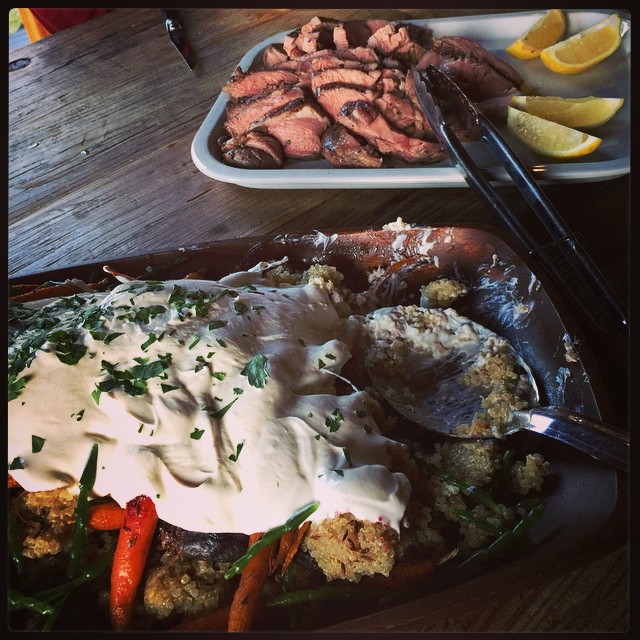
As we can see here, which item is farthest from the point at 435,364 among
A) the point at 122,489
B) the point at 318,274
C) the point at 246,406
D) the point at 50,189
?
the point at 50,189

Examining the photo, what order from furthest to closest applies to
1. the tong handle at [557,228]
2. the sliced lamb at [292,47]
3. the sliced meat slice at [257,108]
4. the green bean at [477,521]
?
the sliced lamb at [292,47] → the sliced meat slice at [257,108] → the tong handle at [557,228] → the green bean at [477,521]

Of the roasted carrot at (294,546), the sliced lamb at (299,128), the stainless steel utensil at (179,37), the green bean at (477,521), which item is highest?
the stainless steel utensil at (179,37)

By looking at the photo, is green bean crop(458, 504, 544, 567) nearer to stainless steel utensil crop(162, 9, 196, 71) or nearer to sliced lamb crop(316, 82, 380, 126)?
sliced lamb crop(316, 82, 380, 126)

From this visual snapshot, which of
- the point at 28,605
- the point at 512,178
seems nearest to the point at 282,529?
the point at 28,605

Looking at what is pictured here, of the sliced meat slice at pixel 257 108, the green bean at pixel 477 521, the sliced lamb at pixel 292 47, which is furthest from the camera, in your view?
the sliced lamb at pixel 292 47

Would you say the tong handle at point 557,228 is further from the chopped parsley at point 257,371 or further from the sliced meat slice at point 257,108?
the chopped parsley at point 257,371

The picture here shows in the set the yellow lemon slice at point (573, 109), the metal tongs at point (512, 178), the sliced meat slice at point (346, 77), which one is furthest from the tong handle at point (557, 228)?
the sliced meat slice at point (346, 77)
